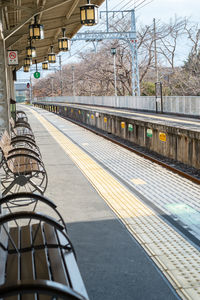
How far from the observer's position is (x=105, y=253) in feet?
13.3

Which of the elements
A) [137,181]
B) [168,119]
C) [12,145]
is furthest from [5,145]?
[168,119]

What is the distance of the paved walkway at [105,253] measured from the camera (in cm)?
329

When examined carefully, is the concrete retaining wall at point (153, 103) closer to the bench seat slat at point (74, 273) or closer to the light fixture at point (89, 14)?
the light fixture at point (89, 14)

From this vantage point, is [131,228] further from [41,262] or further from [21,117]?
[21,117]

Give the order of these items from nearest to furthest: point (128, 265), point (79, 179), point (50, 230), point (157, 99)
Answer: point (50, 230), point (128, 265), point (79, 179), point (157, 99)

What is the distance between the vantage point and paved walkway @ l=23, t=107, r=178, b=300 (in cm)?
329

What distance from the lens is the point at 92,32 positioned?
113 ft

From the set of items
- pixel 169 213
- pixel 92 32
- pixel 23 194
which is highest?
pixel 92 32

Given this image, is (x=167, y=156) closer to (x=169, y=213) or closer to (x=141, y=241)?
(x=169, y=213)

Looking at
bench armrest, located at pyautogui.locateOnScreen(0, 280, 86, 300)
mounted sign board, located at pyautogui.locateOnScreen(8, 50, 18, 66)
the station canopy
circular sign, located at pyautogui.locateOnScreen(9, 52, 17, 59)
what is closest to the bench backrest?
the station canopy

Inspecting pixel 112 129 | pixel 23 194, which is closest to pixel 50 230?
pixel 23 194

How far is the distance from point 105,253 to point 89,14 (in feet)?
19.2

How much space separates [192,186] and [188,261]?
13.2ft

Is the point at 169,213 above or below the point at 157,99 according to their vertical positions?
below
